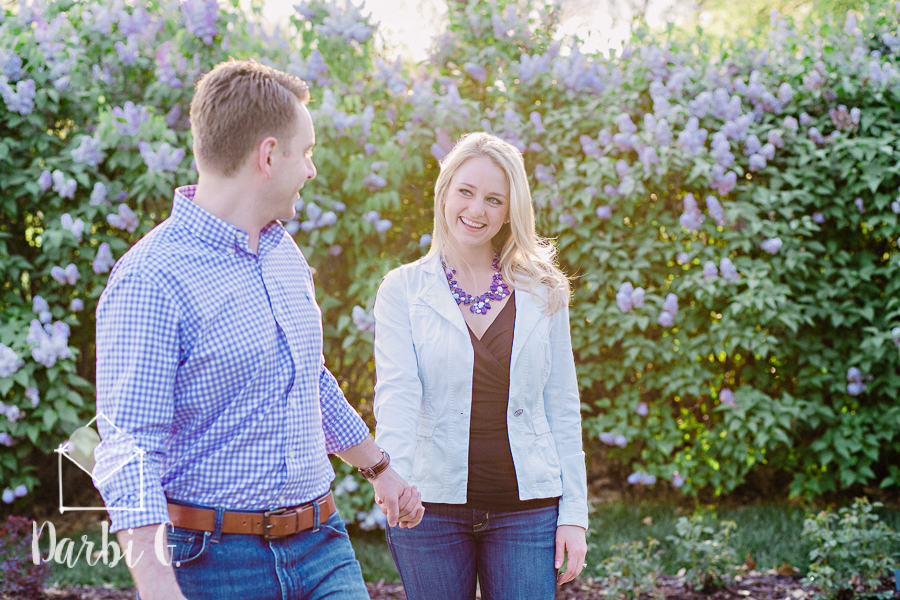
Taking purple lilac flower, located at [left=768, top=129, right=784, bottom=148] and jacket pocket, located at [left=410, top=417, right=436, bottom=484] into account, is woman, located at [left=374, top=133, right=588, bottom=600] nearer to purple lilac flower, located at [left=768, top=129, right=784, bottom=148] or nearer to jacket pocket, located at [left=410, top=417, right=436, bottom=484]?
jacket pocket, located at [left=410, top=417, right=436, bottom=484]

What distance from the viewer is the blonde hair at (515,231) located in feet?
8.68

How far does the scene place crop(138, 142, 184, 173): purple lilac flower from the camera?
4.70 metres

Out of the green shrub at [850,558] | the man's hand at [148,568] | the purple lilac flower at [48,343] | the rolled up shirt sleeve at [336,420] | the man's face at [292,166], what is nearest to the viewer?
the man's hand at [148,568]

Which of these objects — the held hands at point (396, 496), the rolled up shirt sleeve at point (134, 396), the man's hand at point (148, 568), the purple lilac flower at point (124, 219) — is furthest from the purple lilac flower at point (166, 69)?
the man's hand at point (148, 568)

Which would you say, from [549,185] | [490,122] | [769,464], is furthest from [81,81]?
[769,464]

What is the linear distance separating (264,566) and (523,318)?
1151 millimetres

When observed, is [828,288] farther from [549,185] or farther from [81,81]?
[81,81]

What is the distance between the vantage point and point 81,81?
5164 millimetres

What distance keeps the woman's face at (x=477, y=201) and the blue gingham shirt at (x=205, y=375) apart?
0.84m

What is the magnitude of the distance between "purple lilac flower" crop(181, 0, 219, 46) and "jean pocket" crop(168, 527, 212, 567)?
4229 mm

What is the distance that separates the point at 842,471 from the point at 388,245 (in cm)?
318

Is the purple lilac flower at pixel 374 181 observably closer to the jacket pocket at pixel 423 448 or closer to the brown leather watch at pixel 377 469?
the jacket pocket at pixel 423 448

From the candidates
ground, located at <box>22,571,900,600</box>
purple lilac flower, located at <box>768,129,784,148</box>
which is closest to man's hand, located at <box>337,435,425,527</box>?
ground, located at <box>22,571,900,600</box>

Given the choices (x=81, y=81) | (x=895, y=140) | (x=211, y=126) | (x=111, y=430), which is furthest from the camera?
(x=81, y=81)
